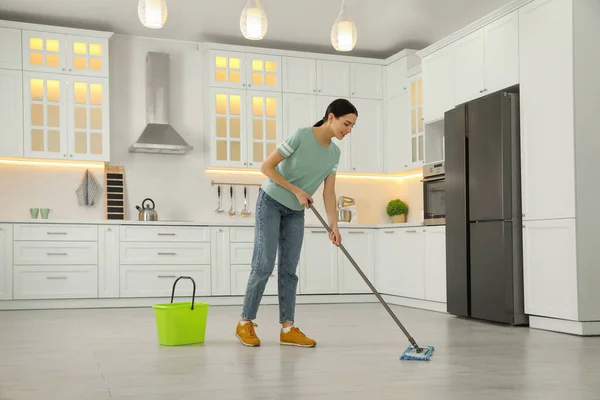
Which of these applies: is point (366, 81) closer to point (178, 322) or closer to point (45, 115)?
point (45, 115)

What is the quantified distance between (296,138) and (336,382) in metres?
1.38

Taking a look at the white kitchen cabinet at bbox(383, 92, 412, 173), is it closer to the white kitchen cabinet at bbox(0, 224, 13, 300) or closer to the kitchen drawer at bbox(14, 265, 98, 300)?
the kitchen drawer at bbox(14, 265, 98, 300)

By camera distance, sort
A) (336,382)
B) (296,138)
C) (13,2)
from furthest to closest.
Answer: (13,2)
(296,138)
(336,382)

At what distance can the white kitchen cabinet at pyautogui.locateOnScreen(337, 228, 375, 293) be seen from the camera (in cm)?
709

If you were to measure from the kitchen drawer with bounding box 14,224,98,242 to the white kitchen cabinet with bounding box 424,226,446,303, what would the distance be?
3.01 meters

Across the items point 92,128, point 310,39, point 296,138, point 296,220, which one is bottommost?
point 296,220

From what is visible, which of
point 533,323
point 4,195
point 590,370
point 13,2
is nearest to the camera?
point 590,370

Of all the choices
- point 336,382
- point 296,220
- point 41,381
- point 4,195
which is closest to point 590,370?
point 336,382

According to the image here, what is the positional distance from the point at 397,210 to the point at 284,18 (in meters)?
2.36

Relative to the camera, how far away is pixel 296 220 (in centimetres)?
377

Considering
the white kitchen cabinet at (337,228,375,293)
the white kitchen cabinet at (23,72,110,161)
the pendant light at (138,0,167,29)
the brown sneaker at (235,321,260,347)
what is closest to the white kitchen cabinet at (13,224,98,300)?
the white kitchen cabinet at (23,72,110,161)

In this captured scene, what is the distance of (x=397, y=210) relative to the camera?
7.47 metres

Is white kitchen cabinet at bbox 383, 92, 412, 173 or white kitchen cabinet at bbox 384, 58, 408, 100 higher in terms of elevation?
white kitchen cabinet at bbox 384, 58, 408, 100

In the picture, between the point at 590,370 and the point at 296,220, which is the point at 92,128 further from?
the point at 590,370
